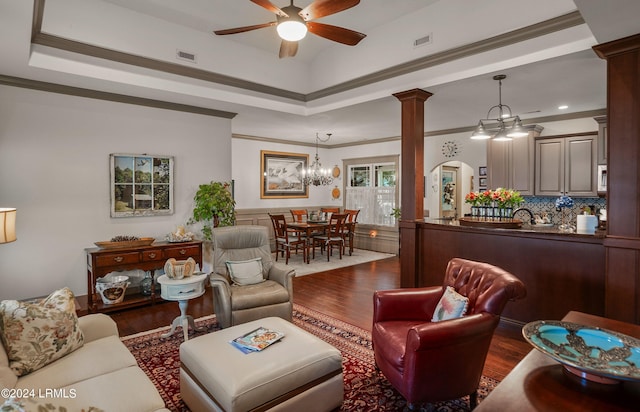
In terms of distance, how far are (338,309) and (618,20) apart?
371 centimetres

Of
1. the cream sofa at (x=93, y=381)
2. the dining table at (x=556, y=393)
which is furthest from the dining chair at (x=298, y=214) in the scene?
the dining table at (x=556, y=393)

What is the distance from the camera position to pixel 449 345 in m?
2.04

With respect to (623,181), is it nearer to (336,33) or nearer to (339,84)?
(336,33)

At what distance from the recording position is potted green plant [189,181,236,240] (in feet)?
16.5

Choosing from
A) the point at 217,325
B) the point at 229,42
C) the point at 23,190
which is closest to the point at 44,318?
the point at 217,325

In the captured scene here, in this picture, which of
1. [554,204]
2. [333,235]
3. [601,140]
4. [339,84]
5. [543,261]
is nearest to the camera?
[543,261]

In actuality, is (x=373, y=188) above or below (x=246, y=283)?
above

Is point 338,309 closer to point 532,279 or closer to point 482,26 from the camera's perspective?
point 532,279

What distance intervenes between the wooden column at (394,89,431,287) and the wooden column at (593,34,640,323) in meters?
1.86

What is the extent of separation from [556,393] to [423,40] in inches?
150

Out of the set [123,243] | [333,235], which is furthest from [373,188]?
[123,243]

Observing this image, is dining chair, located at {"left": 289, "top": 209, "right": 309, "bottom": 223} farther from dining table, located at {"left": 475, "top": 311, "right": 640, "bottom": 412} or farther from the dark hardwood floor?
dining table, located at {"left": 475, "top": 311, "right": 640, "bottom": 412}

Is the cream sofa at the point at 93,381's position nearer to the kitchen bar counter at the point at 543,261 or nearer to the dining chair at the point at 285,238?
the kitchen bar counter at the point at 543,261

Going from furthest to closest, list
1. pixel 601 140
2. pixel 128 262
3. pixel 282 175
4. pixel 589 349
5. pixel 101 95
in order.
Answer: pixel 282 175, pixel 601 140, pixel 101 95, pixel 128 262, pixel 589 349
